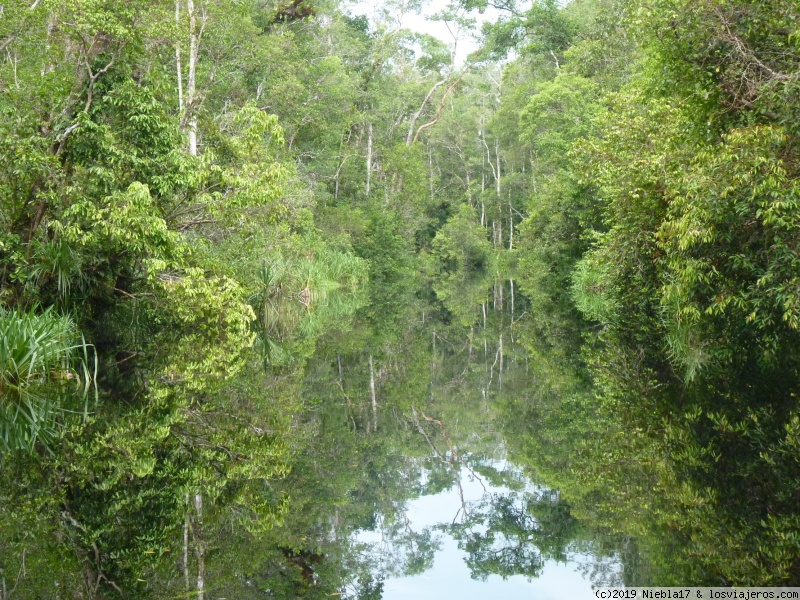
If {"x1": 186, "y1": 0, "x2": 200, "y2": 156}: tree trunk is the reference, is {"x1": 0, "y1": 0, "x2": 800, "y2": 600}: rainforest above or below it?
below

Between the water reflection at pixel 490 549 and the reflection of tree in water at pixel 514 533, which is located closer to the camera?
the water reflection at pixel 490 549

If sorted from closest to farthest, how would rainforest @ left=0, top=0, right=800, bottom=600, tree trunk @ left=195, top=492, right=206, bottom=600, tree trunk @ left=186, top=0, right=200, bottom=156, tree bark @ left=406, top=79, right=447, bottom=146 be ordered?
tree trunk @ left=195, top=492, right=206, bottom=600
rainforest @ left=0, top=0, right=800, bottom=600
tree trunk @ left=186, top=0, right=200, bottom=156
tree bark @ left=406, top=79, right=447, bottom=146

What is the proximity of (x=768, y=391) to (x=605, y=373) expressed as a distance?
10.5ft

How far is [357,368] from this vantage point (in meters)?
15.9

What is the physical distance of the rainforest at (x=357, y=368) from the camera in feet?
19.7

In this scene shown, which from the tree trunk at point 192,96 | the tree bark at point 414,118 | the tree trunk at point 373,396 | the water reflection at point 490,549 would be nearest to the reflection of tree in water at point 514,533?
the water reflection at point 490,549

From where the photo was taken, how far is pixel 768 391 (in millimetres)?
9844

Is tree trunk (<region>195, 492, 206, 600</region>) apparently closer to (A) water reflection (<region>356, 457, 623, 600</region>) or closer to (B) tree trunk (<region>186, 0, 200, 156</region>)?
(A) water reflection (<region>356, 457, 623, 600</region>)

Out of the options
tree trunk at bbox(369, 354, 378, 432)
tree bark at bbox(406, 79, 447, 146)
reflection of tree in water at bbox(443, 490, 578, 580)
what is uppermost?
tree bark at bbox(406, 79, 447, 146)

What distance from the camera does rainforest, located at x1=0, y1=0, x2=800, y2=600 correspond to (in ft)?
19.7

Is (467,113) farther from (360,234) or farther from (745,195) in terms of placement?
(745,195)

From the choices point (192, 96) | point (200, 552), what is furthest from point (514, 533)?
point (192, 96)

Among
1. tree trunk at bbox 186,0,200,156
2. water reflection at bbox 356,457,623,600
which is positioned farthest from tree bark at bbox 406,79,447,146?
→ water reflection at bbox 356,457,623,600

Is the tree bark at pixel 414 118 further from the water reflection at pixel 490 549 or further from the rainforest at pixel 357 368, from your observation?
the water reflection at pixel 490 549
